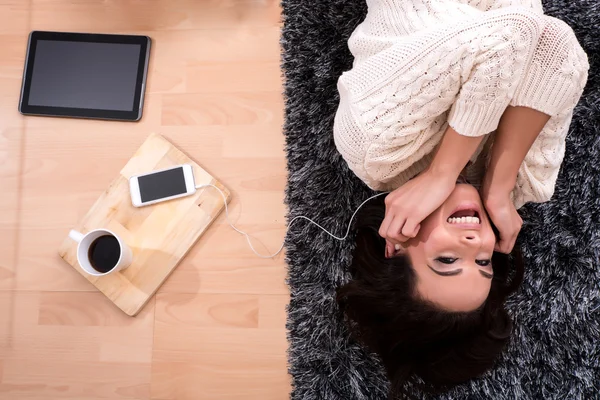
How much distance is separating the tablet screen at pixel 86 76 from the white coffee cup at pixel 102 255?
319 millimetres

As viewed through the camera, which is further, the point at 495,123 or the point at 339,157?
the point at 339,157

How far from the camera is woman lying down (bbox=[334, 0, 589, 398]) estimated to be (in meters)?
0.73

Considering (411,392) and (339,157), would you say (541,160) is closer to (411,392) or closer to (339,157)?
(339,157)

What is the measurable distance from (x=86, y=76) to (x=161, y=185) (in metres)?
0.32

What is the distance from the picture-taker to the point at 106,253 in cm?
104

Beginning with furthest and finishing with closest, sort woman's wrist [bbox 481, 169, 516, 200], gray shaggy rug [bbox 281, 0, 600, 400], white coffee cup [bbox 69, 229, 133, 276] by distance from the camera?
gray shaggy rug [bbox 281, 0, 600, 400]
white coffee cup [bbox 69, 229, 133, 276]
woman's wrist [bbox 481, 169, 516, 200]

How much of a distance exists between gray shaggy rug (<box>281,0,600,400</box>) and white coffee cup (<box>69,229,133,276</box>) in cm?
36

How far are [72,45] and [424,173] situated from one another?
0.88 metres

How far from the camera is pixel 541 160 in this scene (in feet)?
2.76

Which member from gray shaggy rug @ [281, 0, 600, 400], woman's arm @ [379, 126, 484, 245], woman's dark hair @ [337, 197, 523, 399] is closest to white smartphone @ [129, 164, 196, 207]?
gray shaggy rug @ [281, 0, 600, 400]

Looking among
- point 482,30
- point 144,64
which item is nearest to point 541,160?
point 482,30

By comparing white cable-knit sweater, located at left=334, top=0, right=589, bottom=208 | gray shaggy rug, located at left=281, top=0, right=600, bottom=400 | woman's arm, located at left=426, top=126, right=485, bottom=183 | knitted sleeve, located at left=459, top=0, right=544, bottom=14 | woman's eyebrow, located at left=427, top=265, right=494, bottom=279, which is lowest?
gray shaggy rug, located at left=281, top=0, right=600, bottom=400

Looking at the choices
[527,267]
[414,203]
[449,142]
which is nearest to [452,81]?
[449,142]

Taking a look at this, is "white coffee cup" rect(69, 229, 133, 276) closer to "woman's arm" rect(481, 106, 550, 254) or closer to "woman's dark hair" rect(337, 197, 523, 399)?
"woman's dark hair" rect(337, 197, 523, 399)
